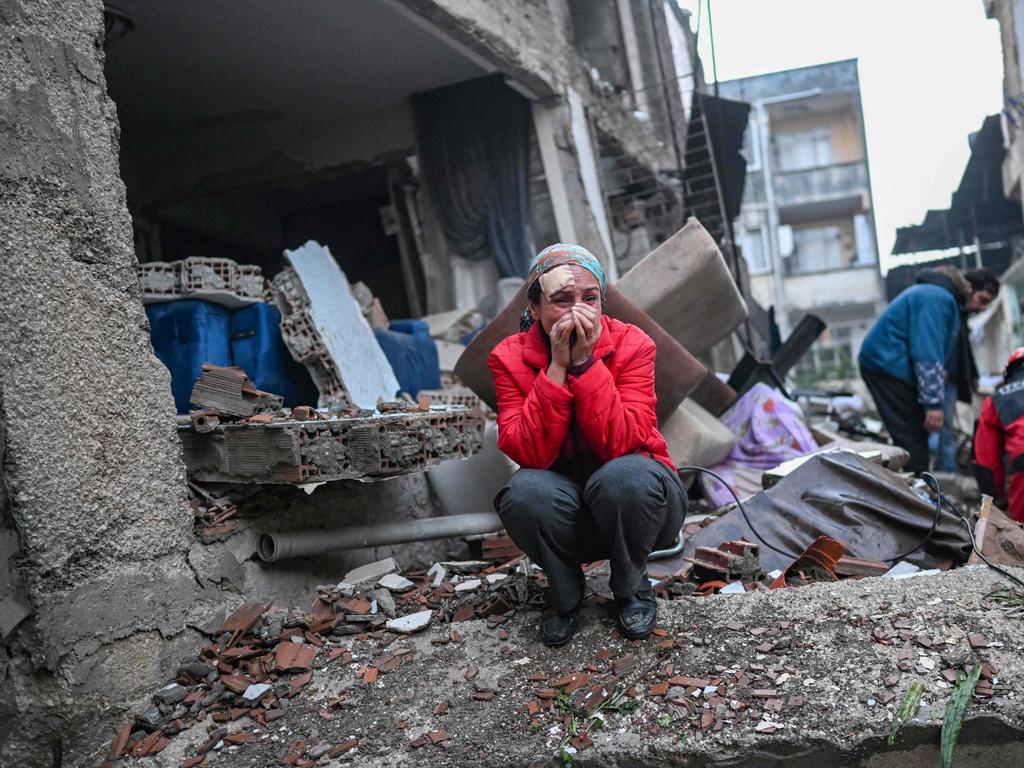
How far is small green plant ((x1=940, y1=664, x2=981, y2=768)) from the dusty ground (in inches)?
1.1

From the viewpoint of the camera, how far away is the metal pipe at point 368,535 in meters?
3.51

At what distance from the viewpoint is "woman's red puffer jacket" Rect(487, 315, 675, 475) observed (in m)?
2.72

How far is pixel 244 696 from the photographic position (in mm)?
2812

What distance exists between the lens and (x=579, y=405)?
108 inches

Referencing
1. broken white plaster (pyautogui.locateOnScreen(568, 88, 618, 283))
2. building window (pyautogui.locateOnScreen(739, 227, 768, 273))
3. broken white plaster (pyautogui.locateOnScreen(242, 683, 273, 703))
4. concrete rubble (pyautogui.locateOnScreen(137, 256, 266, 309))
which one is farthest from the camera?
building window (pyautogui.locateOnScreen(739, 227, 768, 273))

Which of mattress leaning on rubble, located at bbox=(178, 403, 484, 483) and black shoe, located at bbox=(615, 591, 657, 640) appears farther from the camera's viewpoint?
mattress leaning on rubble, located at bbox=(178, 403, 484, 483)

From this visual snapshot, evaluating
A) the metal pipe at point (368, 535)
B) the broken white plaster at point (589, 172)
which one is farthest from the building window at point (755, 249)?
the metal pipe at point (368, 535)

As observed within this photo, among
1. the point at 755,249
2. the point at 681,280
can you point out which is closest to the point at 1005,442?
the point at 681,280

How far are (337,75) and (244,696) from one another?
21.1 ft

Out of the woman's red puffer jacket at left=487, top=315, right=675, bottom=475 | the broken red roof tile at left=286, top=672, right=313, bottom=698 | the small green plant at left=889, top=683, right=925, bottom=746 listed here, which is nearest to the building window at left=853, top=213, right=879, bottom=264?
the woman's red puffer jacket at left=487, top=315, right=675, bottom=475

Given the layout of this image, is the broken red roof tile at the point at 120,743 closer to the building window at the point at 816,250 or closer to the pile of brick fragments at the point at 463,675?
the pile of brick fragments at the point at 463,675

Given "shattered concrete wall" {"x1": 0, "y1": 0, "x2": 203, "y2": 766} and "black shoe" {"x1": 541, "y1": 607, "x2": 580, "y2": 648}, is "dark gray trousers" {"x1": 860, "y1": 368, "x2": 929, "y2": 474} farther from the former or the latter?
"shattered concrete wall" {"x1": 0, "y1": 0, "x2": 203, "y2": 766}

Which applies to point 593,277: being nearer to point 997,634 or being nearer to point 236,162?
point 997,634

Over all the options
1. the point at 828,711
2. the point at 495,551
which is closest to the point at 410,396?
the point at 495,551
